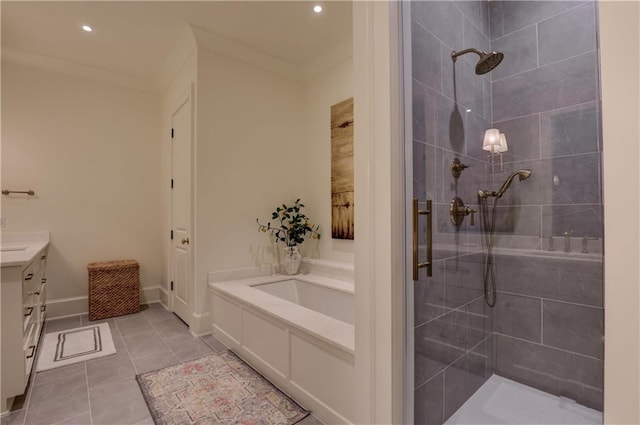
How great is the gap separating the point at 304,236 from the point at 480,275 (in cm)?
205

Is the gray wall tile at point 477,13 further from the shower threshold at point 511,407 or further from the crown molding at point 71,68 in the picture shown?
the crown molding at point 71,68

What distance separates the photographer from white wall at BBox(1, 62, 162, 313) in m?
3.21

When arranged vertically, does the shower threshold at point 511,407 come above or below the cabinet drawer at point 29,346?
below

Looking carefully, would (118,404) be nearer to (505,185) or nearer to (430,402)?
(430,402)

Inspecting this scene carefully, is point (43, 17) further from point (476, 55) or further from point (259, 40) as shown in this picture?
point (476, 55)

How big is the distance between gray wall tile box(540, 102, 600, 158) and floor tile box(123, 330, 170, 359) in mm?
3046

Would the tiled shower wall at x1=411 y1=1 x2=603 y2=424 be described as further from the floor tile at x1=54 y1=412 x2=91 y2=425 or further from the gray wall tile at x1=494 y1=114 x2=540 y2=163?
the floor tile at x1=54 y1=412 x2=91 y2=425

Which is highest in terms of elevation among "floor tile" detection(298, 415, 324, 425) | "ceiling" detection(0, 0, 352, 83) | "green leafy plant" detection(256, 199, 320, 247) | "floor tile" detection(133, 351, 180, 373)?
"ceiling" detection(0, 0, 352, 83)

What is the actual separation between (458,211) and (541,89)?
854 millimetres

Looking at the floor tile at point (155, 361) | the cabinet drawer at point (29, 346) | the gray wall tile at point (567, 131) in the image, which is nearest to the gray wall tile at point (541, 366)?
the gray wall tile at point (567, 131)

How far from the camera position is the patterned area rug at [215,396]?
1.71 m

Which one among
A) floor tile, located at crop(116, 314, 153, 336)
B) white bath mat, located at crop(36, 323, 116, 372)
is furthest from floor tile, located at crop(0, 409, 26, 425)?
floor tile, located at crop(116, 314, 153, 336)

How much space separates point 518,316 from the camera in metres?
1.81

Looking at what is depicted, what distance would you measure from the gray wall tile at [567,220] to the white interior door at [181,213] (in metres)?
2.74
